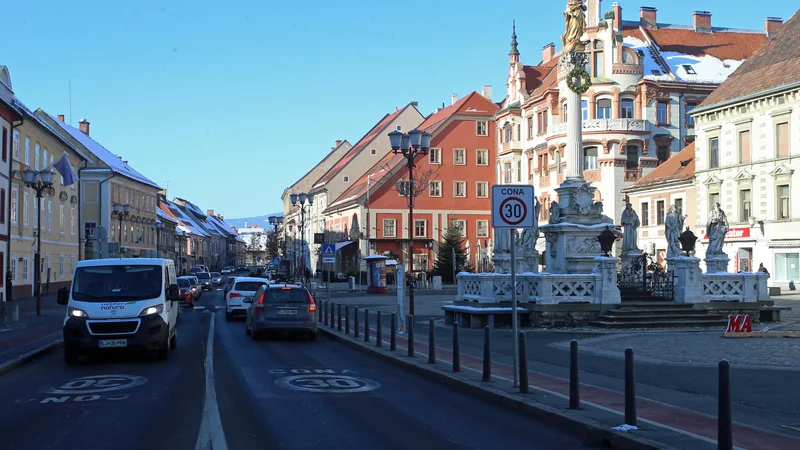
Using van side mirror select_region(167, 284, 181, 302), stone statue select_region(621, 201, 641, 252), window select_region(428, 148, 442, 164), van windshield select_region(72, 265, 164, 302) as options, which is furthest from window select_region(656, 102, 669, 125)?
van windshield select_region(72, 265, 164, 302)

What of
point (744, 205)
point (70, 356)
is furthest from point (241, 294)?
point (744, 205)

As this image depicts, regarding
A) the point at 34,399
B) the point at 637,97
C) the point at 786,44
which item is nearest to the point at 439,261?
the point at 637,97

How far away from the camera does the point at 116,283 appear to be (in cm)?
1705

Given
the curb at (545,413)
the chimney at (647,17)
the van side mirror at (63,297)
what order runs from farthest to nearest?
the chimney at (647,17) < the van side mirror at (63,297) < the curb at (545,413)

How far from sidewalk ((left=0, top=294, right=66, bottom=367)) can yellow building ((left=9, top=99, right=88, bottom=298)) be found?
8257mm

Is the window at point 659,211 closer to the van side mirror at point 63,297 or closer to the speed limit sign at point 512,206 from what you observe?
the van side mirror at point 63,297

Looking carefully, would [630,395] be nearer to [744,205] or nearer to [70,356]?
[70,356]

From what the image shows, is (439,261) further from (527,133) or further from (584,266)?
(584,266)

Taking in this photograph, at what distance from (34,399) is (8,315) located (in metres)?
19.4

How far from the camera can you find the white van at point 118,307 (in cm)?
1609

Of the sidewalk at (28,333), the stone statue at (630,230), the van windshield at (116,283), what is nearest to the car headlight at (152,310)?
the van windshield at (116,283)

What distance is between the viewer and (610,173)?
60812mm

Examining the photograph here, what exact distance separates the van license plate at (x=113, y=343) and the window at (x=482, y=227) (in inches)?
2499

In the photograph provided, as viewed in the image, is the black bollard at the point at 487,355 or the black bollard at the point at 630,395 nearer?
the black bollard at the point at 630,395
